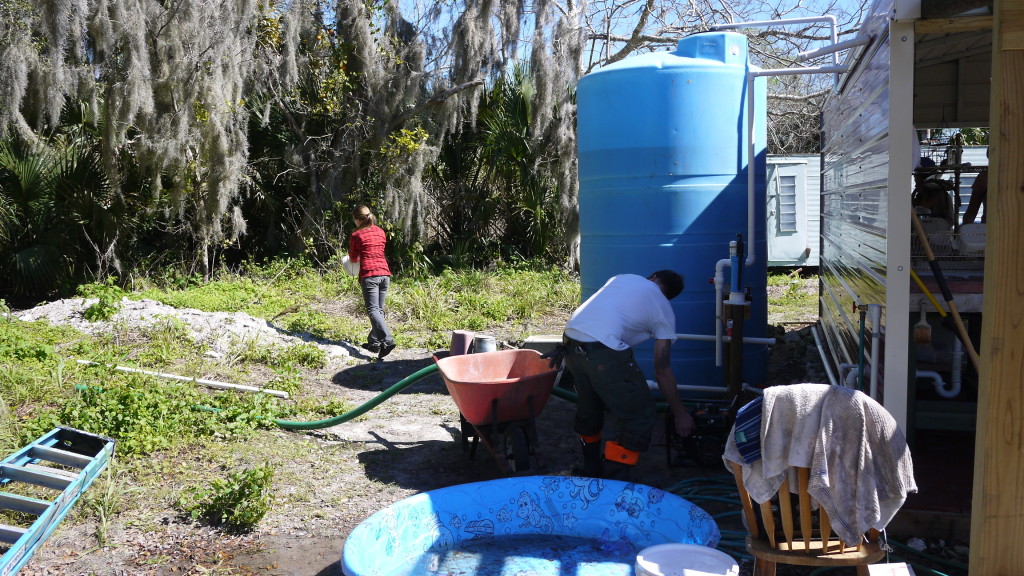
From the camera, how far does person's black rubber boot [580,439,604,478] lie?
199 inches

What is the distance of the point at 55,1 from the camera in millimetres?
→ 10188

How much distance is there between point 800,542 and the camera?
3074 mm

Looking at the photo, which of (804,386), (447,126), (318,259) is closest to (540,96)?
(447,126)

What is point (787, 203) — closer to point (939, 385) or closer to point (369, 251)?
point (369, 251)

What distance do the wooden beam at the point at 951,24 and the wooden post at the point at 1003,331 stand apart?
4.92ft

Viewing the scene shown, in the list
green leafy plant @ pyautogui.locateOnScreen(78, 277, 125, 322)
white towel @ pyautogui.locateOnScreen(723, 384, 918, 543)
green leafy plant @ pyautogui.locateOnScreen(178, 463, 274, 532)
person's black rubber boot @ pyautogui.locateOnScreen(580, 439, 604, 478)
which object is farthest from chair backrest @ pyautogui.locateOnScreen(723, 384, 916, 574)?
green leafy plant @ pyautogui.locateOnScreen(78, 277, 125, 322)

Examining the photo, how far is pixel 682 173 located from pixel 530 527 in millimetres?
3177

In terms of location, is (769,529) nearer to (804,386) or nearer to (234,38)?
(804,386)

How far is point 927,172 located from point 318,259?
Result: 30.6 feet

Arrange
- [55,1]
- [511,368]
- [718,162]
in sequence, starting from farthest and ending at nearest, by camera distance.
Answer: [55,1]
[718,162]
[511,368]

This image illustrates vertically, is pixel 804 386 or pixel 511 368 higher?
pixel 804 386

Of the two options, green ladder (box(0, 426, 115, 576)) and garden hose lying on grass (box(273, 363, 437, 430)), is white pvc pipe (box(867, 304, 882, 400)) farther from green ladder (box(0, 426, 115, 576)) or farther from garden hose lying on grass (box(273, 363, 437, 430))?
green ladder (box(0, 426, 115, 576))

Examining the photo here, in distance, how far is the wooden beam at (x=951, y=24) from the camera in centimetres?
355

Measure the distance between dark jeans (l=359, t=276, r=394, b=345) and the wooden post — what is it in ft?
22.2
